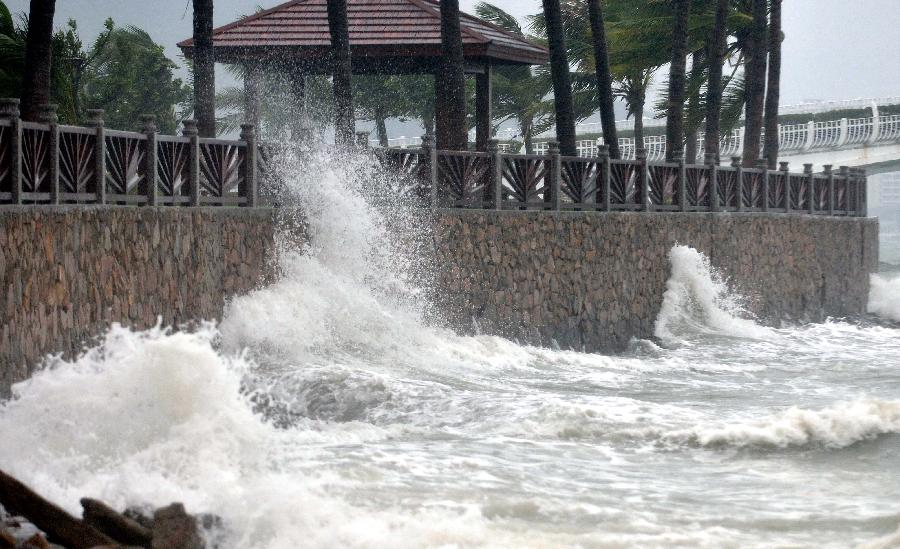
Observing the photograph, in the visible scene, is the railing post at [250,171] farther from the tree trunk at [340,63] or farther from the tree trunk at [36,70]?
the tree trunk at [340,63]

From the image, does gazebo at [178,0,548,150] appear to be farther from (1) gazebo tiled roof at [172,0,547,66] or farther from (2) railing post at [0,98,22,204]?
(2) railing post at [0,98,22,204]

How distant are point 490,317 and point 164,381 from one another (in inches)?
303

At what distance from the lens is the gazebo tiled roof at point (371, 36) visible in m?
23.5

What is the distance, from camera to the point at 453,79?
20.7 meters

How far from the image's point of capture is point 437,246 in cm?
→ 1770

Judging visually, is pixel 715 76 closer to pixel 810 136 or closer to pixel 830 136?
pixel 810 136

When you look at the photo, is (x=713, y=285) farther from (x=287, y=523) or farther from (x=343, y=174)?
(x=287, y=523)

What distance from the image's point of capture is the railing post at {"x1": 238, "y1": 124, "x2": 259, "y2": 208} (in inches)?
597

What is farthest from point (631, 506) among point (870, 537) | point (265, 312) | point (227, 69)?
point (227, 69)

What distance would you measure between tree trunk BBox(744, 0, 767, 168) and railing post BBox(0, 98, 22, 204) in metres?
19.6

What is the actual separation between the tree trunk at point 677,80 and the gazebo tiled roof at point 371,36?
254cm

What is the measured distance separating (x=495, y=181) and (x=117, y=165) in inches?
273

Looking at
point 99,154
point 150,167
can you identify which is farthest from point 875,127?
point 99,154

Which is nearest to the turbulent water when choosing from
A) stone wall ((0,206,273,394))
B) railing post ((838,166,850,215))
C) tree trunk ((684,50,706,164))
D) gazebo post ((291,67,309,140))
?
stone wall ((0,206,273,394))
